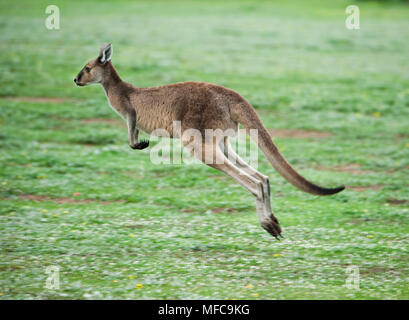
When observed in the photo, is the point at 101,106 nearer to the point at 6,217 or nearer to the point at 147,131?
the point at 6,217

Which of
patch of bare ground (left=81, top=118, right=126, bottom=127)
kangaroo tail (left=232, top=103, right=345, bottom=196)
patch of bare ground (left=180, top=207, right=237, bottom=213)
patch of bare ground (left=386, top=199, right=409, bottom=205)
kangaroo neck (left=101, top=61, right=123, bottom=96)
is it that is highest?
patch of bare ground (left=81, top=118, right=126, bottom=127)

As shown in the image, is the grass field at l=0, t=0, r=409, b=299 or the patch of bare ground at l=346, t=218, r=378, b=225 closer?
the grass field at l=0, t=0, r=409, b=299

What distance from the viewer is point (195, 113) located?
5988mm

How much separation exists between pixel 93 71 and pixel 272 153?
1.86 m

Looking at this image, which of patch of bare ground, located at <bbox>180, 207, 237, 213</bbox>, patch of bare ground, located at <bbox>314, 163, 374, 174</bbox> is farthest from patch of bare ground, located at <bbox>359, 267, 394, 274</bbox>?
patch of bare ground, located at <bbox>314, 163, 374, 174</bbox>

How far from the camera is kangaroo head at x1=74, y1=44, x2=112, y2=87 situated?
588 cm

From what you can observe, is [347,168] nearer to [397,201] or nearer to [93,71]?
[397,201]

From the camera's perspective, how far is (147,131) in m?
6.12

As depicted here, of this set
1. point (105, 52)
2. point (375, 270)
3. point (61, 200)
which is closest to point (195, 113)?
point (105, 52)

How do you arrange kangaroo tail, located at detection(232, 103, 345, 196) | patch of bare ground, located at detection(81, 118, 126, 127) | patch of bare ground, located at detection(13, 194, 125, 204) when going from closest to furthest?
kangaroo tail, located at detection(232, 103, 345, 196)
patch of bare ground, located at detection(13, 194, 125, 204)
patch of bare ground, located at detection(81, 118, 126, 127)

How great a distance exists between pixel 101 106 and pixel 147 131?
8.19m

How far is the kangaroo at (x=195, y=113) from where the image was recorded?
19.1 feet

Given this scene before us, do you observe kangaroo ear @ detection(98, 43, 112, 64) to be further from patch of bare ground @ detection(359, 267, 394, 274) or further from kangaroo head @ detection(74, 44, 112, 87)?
patch of bare ground @ detection(359, 267, 394, 274)

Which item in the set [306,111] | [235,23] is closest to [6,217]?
[306,111]
